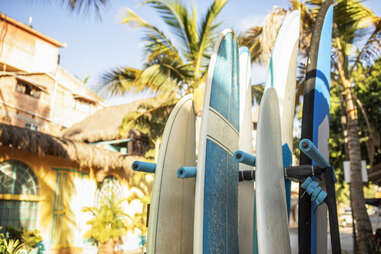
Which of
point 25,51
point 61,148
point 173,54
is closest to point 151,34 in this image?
point 173,54

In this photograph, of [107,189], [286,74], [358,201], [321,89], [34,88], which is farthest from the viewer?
[34,88]

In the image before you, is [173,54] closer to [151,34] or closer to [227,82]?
[151,34]

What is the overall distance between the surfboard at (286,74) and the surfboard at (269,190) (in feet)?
2.04

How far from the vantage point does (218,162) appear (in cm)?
213

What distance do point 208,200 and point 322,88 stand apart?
50.4 inches

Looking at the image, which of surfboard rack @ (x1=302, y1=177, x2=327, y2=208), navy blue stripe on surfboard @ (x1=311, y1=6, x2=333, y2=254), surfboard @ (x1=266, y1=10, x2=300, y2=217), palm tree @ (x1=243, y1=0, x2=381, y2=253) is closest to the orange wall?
palm tree @ (x1=243, y1=0, x2=381, y2=253)

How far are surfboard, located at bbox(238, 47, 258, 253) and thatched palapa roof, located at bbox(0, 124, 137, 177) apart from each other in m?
5.12

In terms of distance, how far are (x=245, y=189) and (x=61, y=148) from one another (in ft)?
18.8

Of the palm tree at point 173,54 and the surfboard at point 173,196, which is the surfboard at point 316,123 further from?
the palm tree at point 173,54

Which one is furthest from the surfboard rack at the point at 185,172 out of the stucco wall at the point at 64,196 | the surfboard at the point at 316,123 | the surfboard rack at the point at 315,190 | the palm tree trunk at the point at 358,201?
the stucco wall at the point at 64,196

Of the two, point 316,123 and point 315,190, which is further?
point 316,123

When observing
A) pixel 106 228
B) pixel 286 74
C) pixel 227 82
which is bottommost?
pixel 106 228

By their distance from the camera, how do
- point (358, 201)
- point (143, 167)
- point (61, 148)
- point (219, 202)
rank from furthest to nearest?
point (61, 148) → point (358, 201) → point (143, 167) → point (219, 202)

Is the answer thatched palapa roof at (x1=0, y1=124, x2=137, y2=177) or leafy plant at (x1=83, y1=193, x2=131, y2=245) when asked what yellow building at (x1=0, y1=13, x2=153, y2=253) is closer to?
thatched palapa roof at (x1=0, y1=124, x2=137, y2=177)
